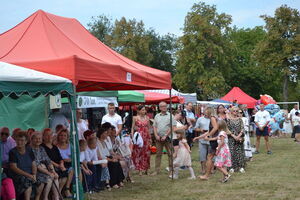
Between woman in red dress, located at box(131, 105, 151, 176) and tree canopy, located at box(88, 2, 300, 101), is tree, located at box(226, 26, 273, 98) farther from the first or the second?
woman in red dress, located at box(131, 105, 151, 176)

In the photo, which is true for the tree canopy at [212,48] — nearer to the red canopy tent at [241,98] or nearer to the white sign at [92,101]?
the red canopy tent at [241,98]

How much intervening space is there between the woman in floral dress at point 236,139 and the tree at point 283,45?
28.0 m

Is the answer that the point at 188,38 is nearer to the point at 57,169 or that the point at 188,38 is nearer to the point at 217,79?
the point at 217,79

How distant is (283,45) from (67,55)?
33597 millimetres

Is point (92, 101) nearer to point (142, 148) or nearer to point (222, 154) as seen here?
point (142, 148)

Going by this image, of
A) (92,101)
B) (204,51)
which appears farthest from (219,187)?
(204,51)

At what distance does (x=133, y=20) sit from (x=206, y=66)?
8.27 m

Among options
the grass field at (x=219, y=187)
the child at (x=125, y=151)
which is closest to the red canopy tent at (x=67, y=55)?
the child at (x=125, y=151)

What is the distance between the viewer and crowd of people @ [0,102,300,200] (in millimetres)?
6734

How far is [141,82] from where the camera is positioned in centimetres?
928

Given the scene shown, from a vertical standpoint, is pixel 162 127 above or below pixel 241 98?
below

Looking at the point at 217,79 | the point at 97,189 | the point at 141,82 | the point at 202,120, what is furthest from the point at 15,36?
the point at 217,79

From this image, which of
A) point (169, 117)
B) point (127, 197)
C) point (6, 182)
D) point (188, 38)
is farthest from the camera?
point (188, 38)

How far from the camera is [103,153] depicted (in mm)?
9062
